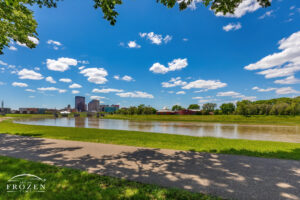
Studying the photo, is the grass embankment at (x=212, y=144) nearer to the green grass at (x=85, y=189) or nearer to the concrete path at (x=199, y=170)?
the concrete path at (x=199, y=170)

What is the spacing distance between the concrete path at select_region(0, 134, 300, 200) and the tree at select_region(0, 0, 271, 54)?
498 cm

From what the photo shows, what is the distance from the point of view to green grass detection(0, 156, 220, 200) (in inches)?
109

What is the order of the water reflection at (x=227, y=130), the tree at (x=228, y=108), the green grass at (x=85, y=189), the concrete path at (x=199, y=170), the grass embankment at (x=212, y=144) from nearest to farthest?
the green grass at (x=85, y=189) < the concrete path at (x=199, y=170) < the grass embankment at (x=212, y=144) < the water reflection at (x=227, y=130) < the tree at (x=228, y=108)

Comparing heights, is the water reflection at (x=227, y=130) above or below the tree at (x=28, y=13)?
below

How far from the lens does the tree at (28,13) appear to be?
15.7ft

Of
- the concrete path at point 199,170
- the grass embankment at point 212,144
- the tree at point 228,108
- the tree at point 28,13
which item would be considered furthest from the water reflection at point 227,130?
the tree at point 228,108

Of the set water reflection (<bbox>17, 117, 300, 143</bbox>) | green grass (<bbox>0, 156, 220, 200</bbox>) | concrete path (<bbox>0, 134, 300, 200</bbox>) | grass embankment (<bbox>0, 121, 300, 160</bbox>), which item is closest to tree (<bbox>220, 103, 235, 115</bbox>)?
water reflection (<bbox>17, 117, 300, 143</bbox>)

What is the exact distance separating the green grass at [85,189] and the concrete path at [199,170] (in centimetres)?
32

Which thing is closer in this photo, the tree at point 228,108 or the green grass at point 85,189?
the green grass at point 85,189

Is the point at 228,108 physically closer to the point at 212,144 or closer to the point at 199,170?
the point at 212,144

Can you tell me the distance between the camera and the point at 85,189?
301 cm

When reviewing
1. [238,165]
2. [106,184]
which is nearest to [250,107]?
[238,165]

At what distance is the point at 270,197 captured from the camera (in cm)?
284

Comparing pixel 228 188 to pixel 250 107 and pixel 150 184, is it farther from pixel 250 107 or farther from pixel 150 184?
pixel 250 107
